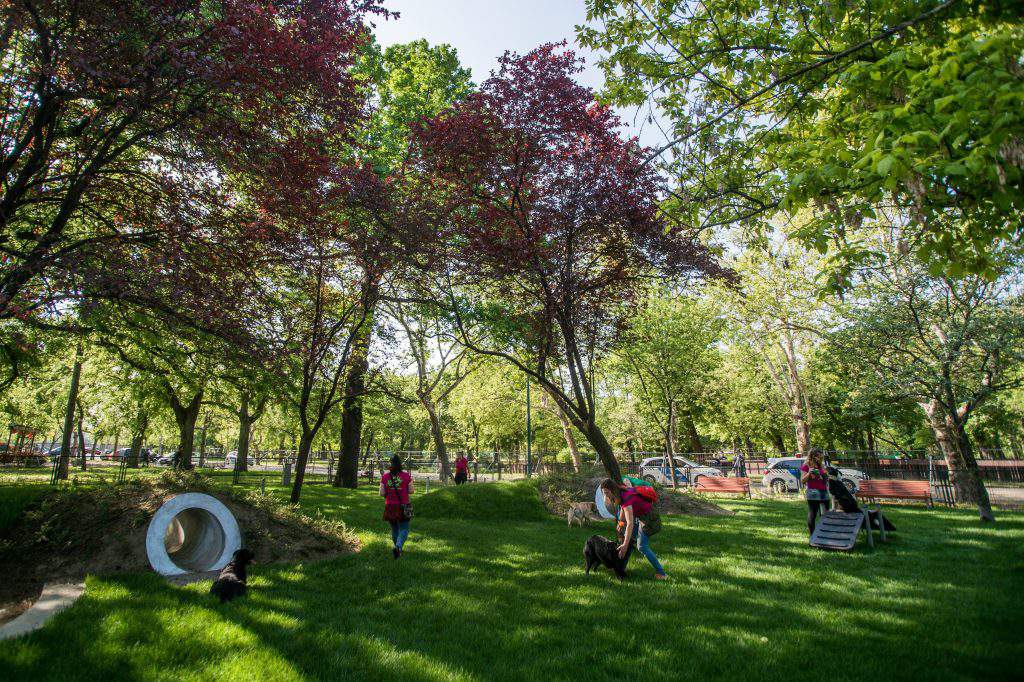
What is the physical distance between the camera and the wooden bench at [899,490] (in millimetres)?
16109

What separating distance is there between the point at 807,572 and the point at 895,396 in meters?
12.0

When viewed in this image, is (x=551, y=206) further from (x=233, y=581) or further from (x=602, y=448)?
(x=233, y=581)

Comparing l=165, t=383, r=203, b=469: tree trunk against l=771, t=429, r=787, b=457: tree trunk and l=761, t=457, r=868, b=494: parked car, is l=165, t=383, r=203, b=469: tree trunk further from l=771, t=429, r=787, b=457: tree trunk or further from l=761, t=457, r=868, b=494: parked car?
l=771, t=429, r=787, b=457: tree trunk

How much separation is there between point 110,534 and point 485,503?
28.5 feet

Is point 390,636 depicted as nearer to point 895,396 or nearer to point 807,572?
point 807,572

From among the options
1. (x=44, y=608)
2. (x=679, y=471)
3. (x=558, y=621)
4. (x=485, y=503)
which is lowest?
(x=679, y=471)

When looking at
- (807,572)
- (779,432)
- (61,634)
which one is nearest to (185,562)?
(61,634)

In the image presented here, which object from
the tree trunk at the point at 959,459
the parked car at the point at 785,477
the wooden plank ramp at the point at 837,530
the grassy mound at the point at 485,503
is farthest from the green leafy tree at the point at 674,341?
the wooden plank ramp at the point at 837,530

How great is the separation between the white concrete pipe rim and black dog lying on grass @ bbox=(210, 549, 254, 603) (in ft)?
3.82

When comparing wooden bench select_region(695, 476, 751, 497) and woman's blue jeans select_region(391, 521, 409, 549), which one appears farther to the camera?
wooden bench select_region(695, 476, 751, 497)

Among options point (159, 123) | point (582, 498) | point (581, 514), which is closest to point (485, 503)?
point (581, 514)

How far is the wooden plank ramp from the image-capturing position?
356 inches

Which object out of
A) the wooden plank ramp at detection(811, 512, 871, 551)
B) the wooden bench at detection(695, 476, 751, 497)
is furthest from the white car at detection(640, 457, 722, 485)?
the wooden plank ramp at detection(811, 512, 871, 551)

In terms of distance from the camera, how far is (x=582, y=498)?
1509 cm
